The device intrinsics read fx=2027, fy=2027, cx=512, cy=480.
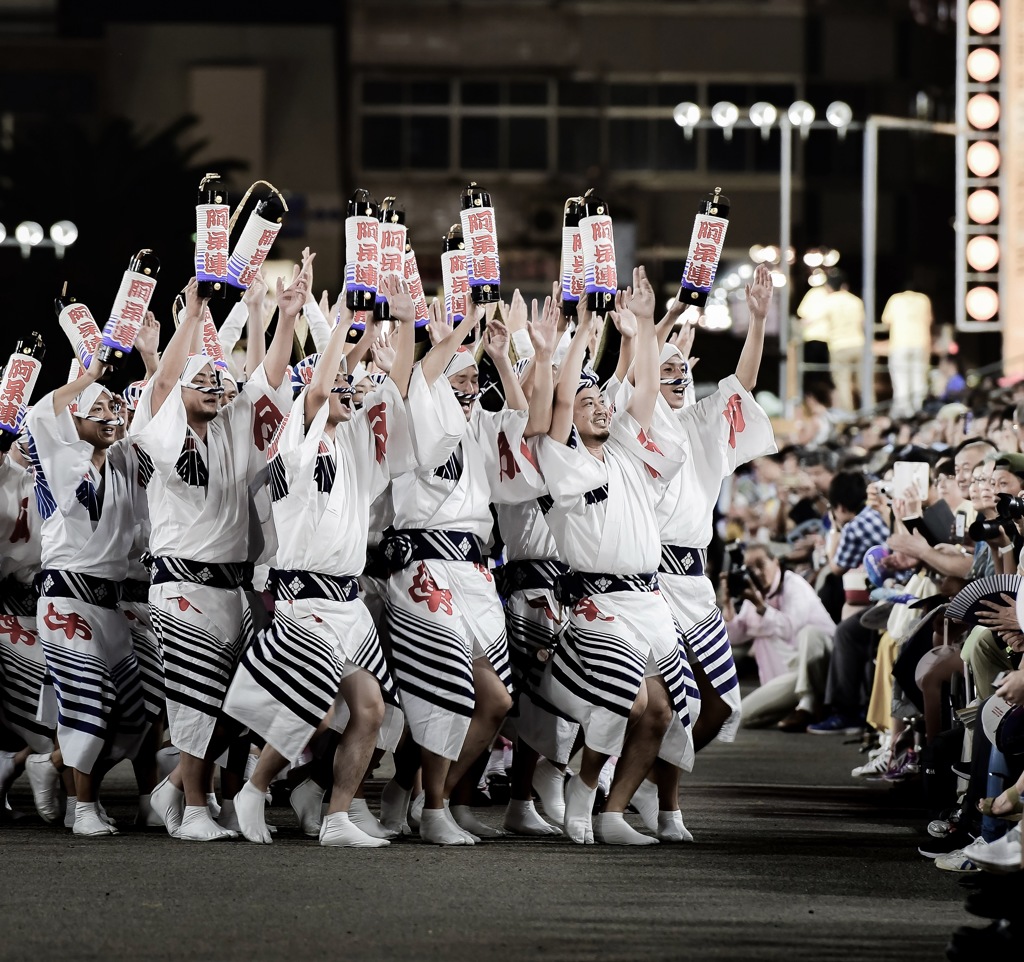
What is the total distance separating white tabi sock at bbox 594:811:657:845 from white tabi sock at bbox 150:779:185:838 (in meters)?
1.80

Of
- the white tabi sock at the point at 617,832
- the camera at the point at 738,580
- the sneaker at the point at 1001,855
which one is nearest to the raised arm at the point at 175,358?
the white tabi sock at the point at 617,832

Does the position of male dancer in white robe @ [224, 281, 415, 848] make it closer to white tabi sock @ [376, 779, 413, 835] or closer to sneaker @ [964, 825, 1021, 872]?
white tabi sock @ [376, 779, 413, 835]

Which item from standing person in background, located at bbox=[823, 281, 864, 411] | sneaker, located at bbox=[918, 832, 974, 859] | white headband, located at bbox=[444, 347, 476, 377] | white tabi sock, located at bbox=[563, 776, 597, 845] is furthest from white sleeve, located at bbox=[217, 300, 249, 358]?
standing person in background, located at bbox=[823, 281, 864, 411]

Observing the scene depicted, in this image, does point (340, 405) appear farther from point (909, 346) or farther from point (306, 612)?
point (909, 346)

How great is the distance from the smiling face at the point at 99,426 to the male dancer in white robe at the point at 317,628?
1.04 metres

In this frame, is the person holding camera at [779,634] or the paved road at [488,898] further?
the person holding camera at [779,634]

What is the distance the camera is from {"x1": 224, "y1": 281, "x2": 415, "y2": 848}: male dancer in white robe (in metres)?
8.23

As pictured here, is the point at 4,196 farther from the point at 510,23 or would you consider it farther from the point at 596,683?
the point at 596,683

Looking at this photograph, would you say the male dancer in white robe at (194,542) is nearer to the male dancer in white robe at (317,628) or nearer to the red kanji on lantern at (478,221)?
the male dancer in white robe at (317,628)

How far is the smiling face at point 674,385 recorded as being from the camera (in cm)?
947

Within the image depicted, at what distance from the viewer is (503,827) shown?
905cm

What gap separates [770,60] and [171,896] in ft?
126

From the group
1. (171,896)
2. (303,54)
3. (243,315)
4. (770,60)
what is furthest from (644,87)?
(171,896)

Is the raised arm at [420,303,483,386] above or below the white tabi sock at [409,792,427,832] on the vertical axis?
above
